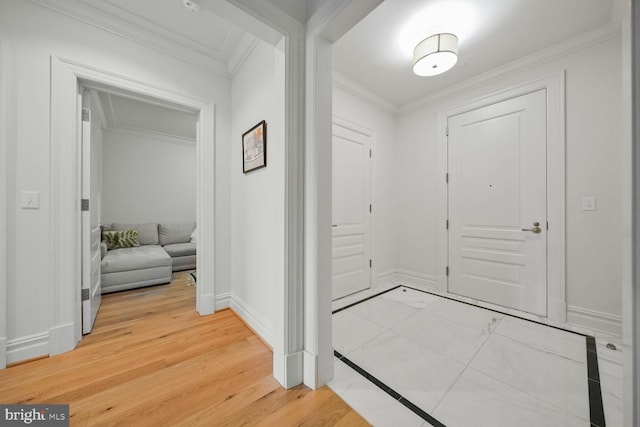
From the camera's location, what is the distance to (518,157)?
2439mm

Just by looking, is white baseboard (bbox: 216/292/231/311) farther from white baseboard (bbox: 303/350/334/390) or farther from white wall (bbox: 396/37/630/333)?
white wall (bbox: 396/37/630/333)

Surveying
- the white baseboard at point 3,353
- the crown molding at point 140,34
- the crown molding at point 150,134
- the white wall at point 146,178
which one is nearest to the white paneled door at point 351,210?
the crown molding at point 140,34

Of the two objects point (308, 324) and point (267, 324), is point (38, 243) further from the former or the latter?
point (308, 324)

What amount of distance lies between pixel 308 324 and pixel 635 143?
4.74ft

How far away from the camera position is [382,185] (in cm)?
332

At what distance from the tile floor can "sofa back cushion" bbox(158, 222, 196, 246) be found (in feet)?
12.9

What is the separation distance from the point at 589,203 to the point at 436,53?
1.85m

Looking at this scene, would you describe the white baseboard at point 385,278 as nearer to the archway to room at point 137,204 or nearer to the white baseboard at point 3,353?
the archway to room at point 137,204

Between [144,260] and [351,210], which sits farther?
[144,260]

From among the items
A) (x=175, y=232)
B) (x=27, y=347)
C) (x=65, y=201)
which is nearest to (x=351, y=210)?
(x=65, y=201)

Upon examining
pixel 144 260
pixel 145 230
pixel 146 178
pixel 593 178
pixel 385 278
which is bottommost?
pixel 385 278

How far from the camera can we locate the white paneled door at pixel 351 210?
2.81 metres

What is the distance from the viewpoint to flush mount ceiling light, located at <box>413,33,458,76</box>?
189 centimetres

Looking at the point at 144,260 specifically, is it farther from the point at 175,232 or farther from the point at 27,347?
the point at 27,347
